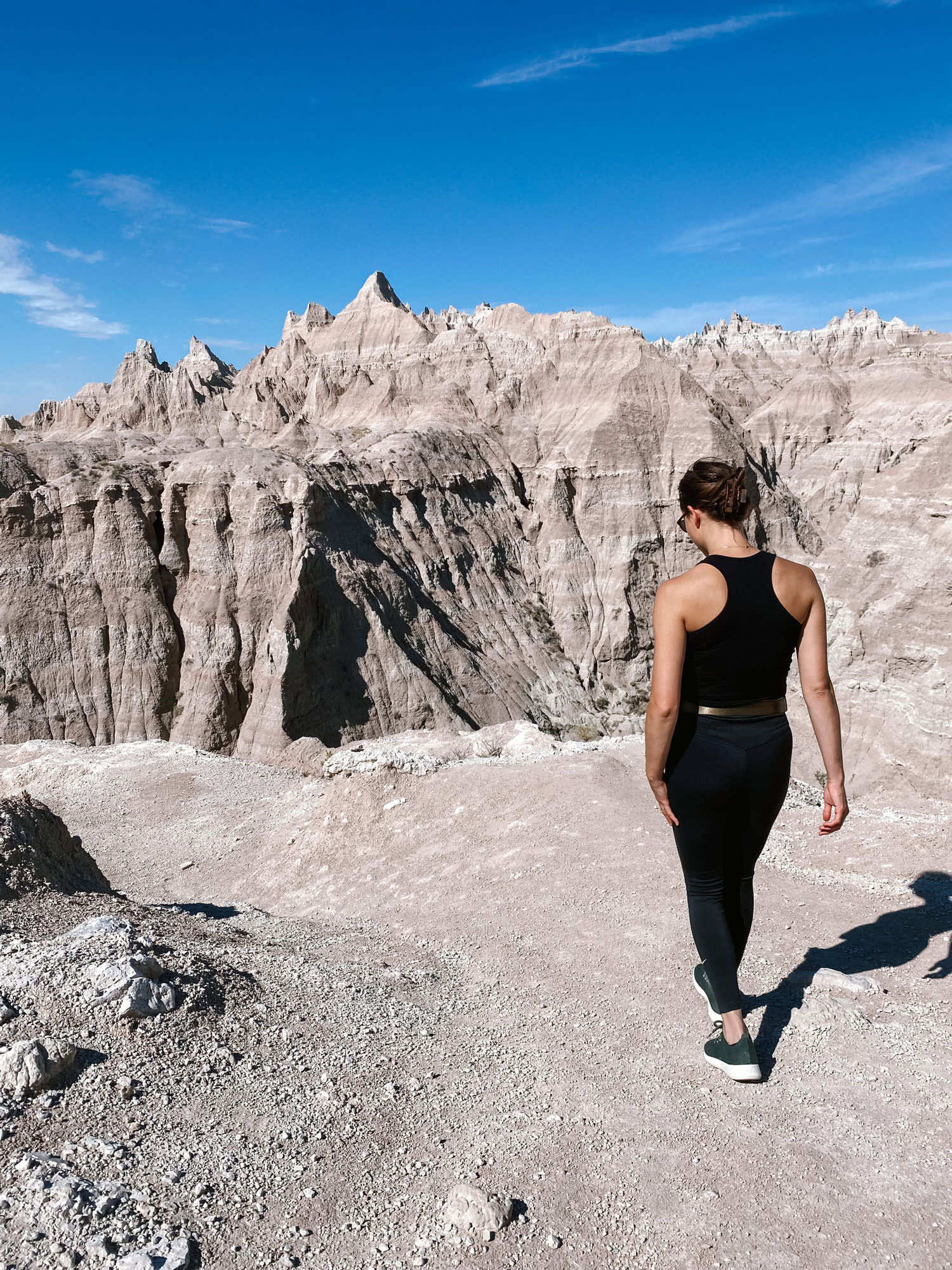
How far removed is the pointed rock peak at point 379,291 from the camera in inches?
2399

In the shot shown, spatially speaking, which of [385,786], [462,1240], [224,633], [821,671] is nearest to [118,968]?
[462,1240]

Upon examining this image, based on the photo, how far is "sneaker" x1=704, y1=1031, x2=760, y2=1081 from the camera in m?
3.81

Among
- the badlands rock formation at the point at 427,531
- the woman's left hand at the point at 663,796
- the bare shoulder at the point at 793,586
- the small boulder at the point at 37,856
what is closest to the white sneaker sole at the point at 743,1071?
the woman's left hand at the point at 663,796

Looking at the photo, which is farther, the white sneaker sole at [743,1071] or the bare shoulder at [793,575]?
the white sneaker sole at [743,1071]

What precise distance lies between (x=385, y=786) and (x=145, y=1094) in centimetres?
763

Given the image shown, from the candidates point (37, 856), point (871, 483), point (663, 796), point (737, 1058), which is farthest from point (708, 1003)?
point (871, 483)

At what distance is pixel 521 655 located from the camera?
128 feet

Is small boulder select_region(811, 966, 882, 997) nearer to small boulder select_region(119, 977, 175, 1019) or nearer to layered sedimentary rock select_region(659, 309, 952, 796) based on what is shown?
small boulder select_region(119, 977, 175, 1019)

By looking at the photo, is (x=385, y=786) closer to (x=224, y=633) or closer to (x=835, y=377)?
(x=224, y=633)

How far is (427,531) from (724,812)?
36.9 metres

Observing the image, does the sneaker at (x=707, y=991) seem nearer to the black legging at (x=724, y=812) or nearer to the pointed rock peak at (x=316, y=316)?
the black legging at (x=724, y=812)

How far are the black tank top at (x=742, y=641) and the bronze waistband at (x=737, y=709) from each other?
2 cm

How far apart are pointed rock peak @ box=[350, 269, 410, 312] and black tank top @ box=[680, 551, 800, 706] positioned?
62.3 metres

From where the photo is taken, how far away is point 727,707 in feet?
11.6
